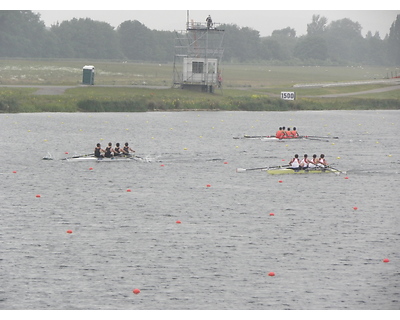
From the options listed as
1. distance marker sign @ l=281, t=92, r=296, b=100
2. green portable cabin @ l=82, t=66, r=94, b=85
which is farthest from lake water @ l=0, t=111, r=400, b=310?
green portable cabin @ l=82, t=66, r=94, b=85

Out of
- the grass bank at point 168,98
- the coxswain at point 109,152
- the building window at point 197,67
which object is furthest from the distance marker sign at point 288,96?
the coxswain at point 109,152

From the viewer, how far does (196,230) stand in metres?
40.3

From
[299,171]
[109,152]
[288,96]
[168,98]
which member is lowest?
[299,171]

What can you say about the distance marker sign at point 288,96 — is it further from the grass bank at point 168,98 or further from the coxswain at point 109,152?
the coxswain at point 109,152

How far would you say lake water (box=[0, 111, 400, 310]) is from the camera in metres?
30.8

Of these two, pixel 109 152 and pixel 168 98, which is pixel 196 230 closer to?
pixel 109 152

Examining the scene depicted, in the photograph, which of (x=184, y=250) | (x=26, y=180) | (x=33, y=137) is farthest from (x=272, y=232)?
(x=33, y=137)

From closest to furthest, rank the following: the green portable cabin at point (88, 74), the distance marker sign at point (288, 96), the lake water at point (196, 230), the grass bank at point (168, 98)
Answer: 1. the lake water at point (196, 230)
2. the grass bank at point (168, 98)
3. the distance marker sign at point (288, 96)
4. the green portable cabin at point (88, 74)

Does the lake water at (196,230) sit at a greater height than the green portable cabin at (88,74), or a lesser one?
lesser

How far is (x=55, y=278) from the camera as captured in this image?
3206 centimetres

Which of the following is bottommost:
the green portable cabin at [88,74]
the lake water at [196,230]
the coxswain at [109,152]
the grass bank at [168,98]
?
the lake water at [196,230]

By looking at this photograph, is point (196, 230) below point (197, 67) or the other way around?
below

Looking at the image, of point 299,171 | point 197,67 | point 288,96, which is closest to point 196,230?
point 299,171

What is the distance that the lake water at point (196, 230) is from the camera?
101 feet
